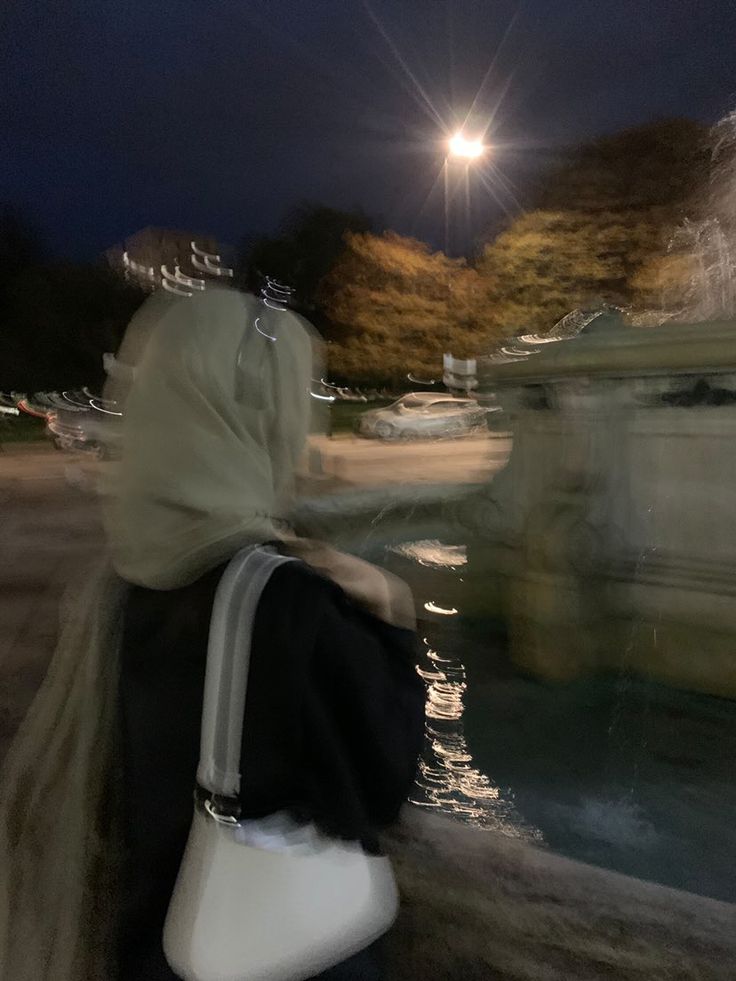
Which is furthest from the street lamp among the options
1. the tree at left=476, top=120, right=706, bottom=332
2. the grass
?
the grass

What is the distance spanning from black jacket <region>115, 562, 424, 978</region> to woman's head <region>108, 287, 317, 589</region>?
0.07 m

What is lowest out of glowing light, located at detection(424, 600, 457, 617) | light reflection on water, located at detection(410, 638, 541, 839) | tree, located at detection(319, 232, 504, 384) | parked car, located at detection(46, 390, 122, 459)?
light reflection on water, located at detection(410, 638, 541, 839)

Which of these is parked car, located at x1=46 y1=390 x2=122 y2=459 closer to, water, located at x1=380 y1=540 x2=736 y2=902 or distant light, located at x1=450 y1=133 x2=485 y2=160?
water, located at x1=380 y1=540 x2=736 y2=902

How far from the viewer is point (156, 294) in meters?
1.47

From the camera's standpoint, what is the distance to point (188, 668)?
1.25 meters

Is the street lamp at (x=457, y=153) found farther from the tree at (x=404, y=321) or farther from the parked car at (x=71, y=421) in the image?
the parked car at (x=71, y=421)

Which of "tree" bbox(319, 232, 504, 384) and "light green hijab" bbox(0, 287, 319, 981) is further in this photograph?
"tree" bbox(319, 232, 504, 384)

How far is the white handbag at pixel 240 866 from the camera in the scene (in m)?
1.14

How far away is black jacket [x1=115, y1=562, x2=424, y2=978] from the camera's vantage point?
1124 mm

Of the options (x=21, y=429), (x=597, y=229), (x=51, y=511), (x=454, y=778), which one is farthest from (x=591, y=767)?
(x=597, y=229)

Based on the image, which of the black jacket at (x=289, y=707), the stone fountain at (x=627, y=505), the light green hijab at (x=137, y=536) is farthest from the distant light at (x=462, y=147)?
the black jacket at (x=289, y=707)

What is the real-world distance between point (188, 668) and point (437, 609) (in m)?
4.42

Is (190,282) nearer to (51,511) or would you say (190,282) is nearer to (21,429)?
(51,511)

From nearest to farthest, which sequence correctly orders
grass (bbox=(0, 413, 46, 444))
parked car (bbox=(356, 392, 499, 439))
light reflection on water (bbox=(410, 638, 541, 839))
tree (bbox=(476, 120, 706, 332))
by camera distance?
1. light reflection on water (bbox=(410, 638, 541, 839))
2. grass (bbox=(0, 413, 46, 444))
3. parked car (bbox=(356, 392, 499, 439))
4. tree (bbox=(476, 120, 706, 332))
